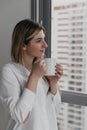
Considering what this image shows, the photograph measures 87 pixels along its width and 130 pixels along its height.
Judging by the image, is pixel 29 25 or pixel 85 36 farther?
pixel 85 36

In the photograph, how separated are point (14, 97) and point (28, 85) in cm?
8

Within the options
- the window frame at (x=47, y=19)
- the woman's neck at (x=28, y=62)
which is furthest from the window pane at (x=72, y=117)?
the woman's neck at (x=28, y=62)

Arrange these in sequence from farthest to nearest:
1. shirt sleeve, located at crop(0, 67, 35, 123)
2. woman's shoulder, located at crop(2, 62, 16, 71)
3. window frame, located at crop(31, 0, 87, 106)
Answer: window frame, located at crop(31, 0, 87, 106) < woman's shoulder, located at crop(2, 62, 16, 71) < shirt sleeve, located at crop(0, 67, 35, 123)

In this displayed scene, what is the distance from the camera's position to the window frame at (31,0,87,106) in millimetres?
1408

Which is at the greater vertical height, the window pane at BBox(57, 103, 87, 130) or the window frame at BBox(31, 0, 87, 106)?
the window frame at BBox(31, 0, 87, 106)

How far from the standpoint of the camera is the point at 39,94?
106 centimetres

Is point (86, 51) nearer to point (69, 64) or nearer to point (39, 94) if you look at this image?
point (69, 64)

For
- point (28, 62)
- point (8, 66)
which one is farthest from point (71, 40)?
point (8, 66)

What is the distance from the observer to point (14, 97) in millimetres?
943

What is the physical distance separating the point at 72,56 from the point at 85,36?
6.1 inches

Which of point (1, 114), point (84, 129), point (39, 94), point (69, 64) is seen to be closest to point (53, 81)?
point (39, 94)

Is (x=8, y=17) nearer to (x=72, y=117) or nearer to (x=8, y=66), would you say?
(x=8, y=66)

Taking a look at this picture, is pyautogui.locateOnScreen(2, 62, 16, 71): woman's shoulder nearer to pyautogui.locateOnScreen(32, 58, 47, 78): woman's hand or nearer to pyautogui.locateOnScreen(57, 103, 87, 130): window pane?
pyautogui.locateOnScreen(32, 58, 47, 78): woman's hand

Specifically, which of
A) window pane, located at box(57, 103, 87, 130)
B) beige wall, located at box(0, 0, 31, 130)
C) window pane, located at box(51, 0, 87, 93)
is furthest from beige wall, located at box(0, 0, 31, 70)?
window pane, located at box(57, 103, 87, 130)
